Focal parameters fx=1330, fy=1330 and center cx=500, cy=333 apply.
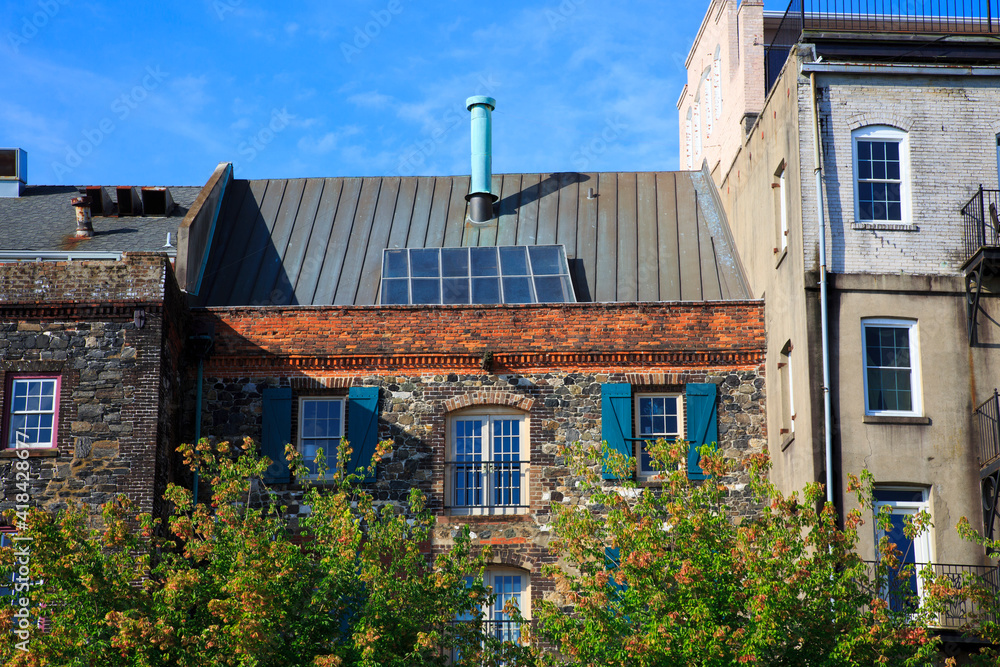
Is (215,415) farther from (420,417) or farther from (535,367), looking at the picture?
(535,367)

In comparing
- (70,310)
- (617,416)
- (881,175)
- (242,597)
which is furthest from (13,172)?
(881,175)

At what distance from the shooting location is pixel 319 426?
24500 millimetres

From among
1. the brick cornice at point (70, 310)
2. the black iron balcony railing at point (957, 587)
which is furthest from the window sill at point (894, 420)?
the brick cornice at point (70, 310)

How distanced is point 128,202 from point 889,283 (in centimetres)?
1645

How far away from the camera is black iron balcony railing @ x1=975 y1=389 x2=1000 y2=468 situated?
2136 cm

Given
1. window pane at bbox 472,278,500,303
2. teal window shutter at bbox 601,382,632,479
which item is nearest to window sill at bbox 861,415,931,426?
teal window shutter at bbox 601,382,632,479

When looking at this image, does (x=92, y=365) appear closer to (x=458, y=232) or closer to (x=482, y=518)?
(x=482, y=518)

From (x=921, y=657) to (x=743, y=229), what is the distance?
36.6 feet

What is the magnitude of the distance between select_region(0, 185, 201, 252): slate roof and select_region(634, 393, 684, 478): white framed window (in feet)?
33.2

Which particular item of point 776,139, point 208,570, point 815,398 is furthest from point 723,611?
point 776,139

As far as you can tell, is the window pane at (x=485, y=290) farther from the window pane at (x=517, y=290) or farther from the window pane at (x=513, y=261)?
the window pane at (x=513, y=261)

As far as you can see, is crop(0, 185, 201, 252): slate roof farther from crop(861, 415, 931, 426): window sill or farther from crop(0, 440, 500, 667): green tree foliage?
crop(861, 415, 931, 426): window sill

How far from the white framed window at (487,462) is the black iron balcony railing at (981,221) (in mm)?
8389

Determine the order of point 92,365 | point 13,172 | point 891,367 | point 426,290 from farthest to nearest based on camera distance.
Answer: point 13,172 < point 426,290 < point 92,365 < point 891,367
